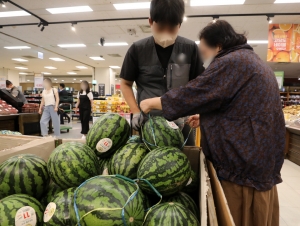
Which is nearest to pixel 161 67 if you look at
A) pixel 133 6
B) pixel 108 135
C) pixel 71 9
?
pixel 108 135

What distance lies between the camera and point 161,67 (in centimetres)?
155

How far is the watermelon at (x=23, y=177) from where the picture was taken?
3.19 ft

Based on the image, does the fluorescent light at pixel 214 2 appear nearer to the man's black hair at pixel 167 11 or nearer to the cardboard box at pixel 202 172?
the man's black hair at pixel 167 11

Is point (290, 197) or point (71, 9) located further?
point (71, 9)

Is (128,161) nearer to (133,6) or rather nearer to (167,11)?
(167,11)

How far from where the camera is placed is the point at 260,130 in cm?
104

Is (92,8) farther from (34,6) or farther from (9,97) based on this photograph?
(9,97)

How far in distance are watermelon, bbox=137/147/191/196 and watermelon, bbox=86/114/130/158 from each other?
1.01 feet

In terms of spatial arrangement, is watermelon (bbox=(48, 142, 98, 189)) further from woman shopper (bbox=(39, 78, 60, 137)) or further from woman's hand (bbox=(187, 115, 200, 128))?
woman shopper (bbox=(39, 78, 60, 137))

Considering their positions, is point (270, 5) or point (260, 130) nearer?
point (260, 130)

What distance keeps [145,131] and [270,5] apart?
18.9ft

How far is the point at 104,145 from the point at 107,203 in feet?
1.69

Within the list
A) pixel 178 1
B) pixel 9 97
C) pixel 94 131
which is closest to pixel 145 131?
pixel 94 131

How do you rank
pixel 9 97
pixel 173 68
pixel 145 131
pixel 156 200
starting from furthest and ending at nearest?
1. pixel 9 97
2. pixel 173 68
3. pixel 145 131
4. pixel 156 200
